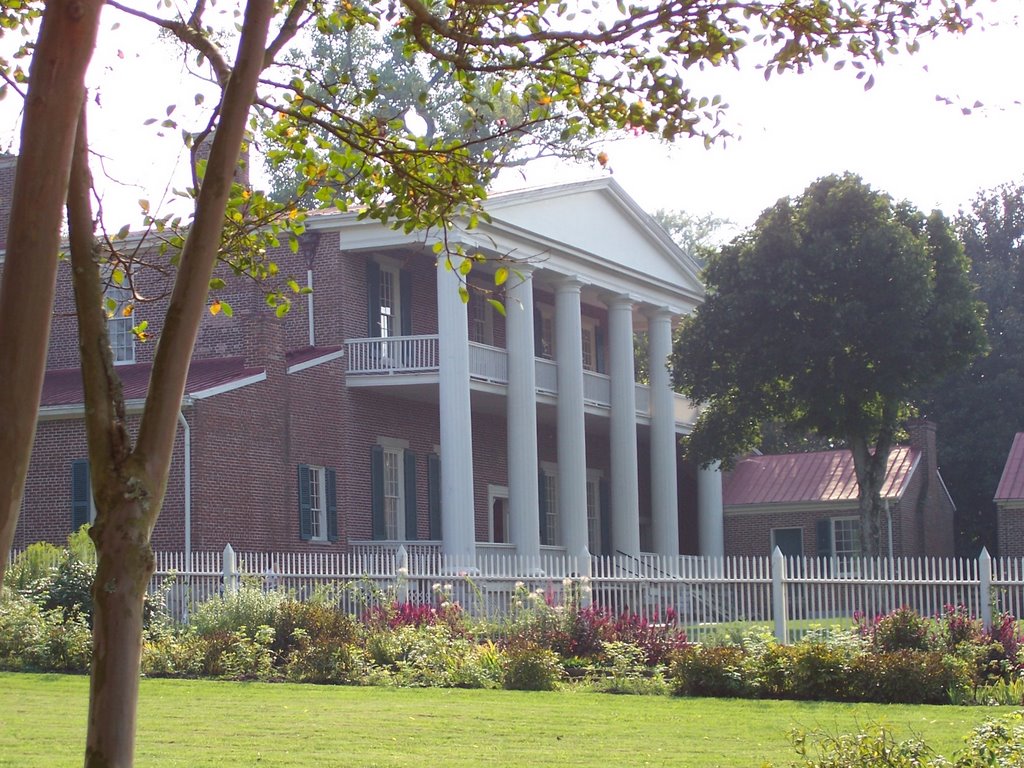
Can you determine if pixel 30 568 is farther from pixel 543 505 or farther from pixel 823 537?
pixel 823 537

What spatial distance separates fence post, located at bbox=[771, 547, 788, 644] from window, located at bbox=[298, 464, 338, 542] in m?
12.4

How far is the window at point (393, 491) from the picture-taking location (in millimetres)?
32062

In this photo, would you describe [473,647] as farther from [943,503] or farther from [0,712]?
[943,503]

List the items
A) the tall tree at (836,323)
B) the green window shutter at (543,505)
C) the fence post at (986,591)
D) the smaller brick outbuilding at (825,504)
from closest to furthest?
the fence post at (986,591) → the tall tree at (836,323) → the green window shutter at (543,505) → the smaller brick outbuilding at (825,504)

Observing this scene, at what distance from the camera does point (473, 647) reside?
18234 millimetres

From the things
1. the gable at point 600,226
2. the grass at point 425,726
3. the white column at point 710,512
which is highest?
the gable at point 600,226

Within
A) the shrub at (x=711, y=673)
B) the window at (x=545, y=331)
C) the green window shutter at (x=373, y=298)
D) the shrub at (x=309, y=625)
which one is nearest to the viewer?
the shrub at (x=711, y=673)

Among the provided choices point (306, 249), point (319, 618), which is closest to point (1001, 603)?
point (319, 618)

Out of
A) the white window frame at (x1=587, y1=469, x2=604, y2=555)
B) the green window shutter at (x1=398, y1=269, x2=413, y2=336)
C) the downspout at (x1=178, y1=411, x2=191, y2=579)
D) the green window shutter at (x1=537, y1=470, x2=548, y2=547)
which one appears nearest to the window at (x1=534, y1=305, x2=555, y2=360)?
the green window shutter at (x1=537, y1=470, x2=548, y2=547)

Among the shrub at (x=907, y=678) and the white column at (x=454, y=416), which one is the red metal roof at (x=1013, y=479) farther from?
the shrub at (x=907, y=678)

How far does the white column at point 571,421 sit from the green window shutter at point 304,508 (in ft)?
21.6

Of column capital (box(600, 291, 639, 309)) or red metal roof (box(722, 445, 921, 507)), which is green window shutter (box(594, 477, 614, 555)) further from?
column capital (box(600, 291, 639, 309))

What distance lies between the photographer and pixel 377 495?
32.1 m

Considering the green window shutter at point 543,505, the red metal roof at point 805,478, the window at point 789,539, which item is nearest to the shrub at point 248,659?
the green window shutter at point 543,505
